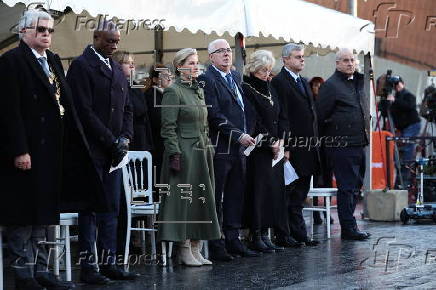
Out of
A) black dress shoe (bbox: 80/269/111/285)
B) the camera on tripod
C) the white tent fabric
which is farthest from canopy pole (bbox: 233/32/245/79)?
the camera on tripod

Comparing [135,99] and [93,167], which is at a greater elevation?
[135,99]

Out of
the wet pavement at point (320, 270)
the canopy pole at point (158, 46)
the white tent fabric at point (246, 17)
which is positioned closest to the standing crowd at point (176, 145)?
the wet pavement at point (320, 270)

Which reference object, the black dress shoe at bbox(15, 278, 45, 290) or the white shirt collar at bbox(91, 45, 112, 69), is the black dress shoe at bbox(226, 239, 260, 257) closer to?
the white shirt collar at bbox(91, 45, 112, 69)

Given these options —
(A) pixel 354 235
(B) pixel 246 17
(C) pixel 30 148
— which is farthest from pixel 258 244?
(C) pixel 30 148

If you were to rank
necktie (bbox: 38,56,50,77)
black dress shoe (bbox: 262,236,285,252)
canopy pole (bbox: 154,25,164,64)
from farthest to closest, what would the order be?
canopy pole (bbox: 154,25,164,64) < black dress shoe (bbox: 262,236,285,252) < necktie (bbox: 38,56,50,77)

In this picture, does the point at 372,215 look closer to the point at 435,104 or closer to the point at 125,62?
the point at 435,104

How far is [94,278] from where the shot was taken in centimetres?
773

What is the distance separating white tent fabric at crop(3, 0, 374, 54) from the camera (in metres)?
Result: 8.84

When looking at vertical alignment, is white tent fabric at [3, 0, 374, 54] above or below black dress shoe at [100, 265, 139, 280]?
above

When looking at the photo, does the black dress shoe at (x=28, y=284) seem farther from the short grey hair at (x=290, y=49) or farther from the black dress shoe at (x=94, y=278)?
the short grey hair at (x=290, y=49)

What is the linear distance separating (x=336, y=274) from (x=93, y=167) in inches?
90.3

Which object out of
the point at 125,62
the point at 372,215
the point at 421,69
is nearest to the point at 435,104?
the point at 372,215

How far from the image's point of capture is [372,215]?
13703 mm

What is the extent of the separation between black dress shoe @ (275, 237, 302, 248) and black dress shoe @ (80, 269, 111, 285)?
2970mm
